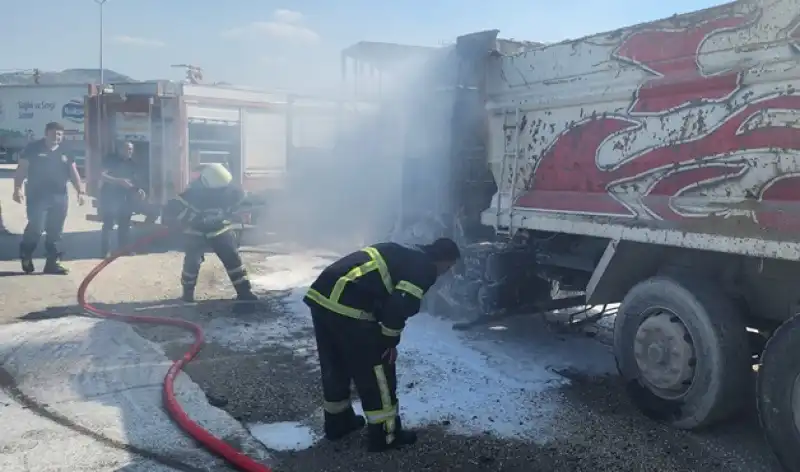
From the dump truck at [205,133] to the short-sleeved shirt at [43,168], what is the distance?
256cm

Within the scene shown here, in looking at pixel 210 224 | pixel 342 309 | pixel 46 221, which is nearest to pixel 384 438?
pixel 342 309

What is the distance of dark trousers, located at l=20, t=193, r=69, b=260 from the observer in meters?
8.53

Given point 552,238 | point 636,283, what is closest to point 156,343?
point 552,238

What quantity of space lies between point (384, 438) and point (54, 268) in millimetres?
6370

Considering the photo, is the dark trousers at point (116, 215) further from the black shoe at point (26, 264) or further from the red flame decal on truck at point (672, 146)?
the red flame decal on truck at point (672, 146)

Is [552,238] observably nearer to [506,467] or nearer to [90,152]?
[506,467]

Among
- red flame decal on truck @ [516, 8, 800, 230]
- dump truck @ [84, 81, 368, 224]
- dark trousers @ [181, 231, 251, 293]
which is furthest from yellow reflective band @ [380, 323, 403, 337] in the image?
dump truck @ [84, 81, 368, 224]

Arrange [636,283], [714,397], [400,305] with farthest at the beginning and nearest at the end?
[636,283] < [714,397] < [400,305]

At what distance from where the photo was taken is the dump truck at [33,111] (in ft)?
85.6

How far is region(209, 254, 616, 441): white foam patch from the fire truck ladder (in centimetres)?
102

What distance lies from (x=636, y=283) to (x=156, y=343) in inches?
152

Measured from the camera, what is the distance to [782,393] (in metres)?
3.63

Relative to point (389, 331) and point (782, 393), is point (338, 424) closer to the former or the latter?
point (389, 331)

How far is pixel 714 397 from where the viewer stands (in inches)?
158
